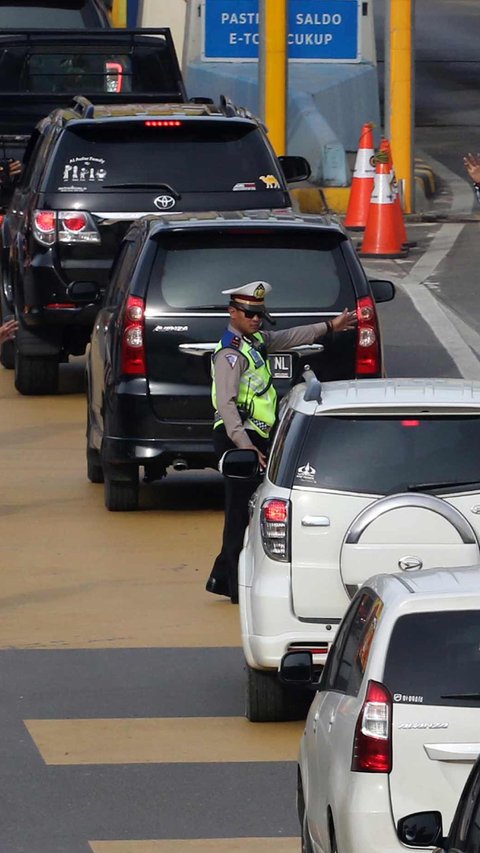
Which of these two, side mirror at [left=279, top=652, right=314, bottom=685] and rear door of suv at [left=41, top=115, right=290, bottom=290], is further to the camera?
rear door of suv at [left=41, top=115, right=290, bottom=290]

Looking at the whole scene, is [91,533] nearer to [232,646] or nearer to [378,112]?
→ [232,646]

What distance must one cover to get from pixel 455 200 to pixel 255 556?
19.1 m

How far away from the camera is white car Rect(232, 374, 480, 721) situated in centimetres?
852

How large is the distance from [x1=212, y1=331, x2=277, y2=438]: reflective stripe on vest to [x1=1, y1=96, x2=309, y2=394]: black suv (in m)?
4.54

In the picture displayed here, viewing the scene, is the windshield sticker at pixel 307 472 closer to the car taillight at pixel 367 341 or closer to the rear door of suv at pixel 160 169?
the car taillight at pixel 367 341

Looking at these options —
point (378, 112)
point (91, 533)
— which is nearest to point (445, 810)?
point (91, 533)

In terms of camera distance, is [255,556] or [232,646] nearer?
[255,556]

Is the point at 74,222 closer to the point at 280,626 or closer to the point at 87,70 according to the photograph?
the point at 87,70

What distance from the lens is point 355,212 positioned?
24.6 metres

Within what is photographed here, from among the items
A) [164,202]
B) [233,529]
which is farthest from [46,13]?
[233,529]

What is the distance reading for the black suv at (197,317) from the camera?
13.1 metres

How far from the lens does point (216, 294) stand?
523 inches

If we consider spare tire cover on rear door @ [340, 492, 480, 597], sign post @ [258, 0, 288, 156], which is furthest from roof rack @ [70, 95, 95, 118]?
sign post @ [258, 0, 288, 156]

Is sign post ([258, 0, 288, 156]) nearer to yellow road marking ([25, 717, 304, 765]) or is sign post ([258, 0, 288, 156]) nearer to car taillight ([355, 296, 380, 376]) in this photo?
car taillight ([355, 296, 380, 376])
